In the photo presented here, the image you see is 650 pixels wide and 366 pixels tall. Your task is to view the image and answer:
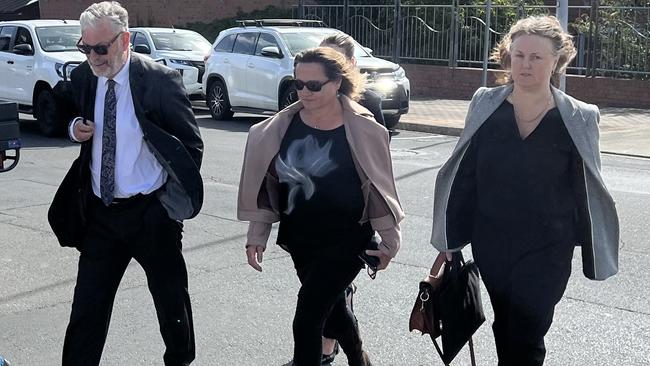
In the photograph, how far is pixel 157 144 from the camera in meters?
3.92

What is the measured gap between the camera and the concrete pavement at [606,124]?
45.5 ft

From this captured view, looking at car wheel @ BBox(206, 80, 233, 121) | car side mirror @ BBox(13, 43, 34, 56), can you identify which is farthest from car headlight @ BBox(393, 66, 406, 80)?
car side mirror @ BBox(13, 43, 34, 56)

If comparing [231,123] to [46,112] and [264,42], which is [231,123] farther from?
[46,112]

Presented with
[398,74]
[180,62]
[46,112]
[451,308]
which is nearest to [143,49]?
[180,62]

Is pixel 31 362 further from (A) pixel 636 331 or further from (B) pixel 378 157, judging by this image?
(A) pixel 636 331

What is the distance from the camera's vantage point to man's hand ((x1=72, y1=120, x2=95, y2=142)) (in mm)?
3928

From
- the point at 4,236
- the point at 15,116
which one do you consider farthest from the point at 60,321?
the point at 4,236

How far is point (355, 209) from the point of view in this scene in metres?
3.88

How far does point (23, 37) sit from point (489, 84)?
10187 mm

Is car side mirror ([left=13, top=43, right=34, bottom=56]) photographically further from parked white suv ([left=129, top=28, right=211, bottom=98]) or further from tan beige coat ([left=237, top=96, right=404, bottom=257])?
tan beige coat ([left=237, top=96, right=404, bottom=257])

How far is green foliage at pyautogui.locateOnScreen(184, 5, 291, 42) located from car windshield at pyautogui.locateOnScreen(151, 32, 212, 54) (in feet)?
27.7

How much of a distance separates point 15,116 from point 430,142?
10308 mm

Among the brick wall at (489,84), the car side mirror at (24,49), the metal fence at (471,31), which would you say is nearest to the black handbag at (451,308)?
the car side mirror at (24,49)

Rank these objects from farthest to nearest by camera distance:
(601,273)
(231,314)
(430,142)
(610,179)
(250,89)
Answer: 1. (250,89)
2. (430,142)
3. (610,179)
4. (231,314)
5. (601,273)
